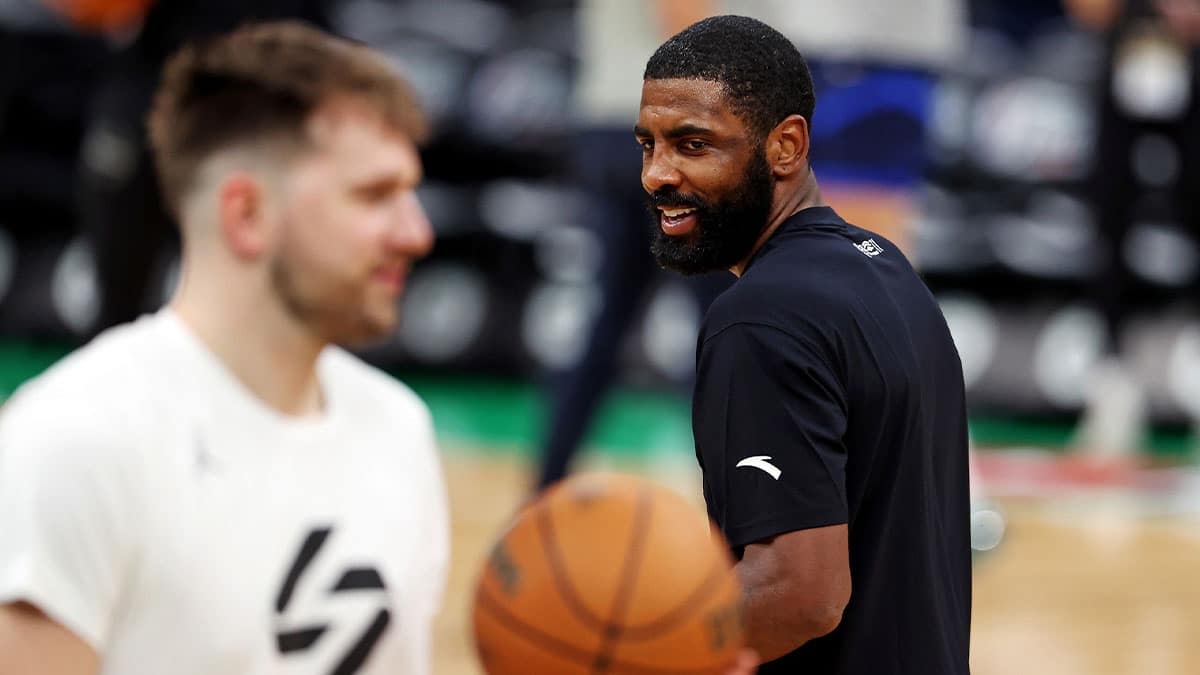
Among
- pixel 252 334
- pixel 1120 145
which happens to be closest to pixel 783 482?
pixel 252 334

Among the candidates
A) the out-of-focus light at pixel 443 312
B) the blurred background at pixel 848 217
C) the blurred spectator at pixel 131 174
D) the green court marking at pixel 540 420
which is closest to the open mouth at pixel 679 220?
the blurred background at pixel 848 217

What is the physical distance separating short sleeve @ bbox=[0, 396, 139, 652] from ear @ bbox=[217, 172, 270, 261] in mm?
300

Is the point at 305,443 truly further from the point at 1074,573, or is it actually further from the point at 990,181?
the point at 990,181

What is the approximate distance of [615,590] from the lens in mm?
1749

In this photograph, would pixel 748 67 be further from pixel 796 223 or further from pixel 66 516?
pixel 66 516

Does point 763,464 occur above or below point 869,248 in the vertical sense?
Result: below

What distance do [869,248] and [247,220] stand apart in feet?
2.54

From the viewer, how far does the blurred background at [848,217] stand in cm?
408

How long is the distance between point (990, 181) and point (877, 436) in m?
7.56

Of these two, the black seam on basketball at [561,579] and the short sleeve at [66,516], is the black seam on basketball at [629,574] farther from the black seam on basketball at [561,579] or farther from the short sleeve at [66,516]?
the short sleeve at [66,516]

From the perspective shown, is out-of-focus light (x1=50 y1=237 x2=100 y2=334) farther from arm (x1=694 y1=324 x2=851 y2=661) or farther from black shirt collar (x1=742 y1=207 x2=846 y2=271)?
arm (x1=694 y1=324 x2=851 y2=661)

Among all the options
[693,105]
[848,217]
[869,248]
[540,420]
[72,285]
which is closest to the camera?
[693,105]

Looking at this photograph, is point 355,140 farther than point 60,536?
Yes

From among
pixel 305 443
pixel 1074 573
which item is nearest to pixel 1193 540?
pixel 1074 573
